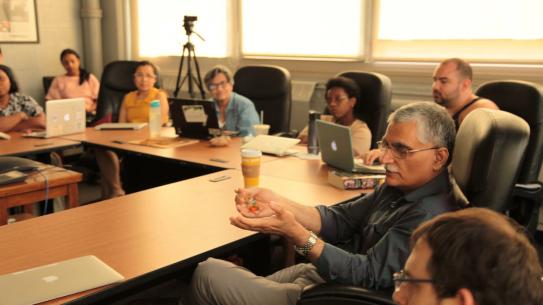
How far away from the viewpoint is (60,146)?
359 centimetres

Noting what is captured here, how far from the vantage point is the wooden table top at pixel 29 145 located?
3.38m

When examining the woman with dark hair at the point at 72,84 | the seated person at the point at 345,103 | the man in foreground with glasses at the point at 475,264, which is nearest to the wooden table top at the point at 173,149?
the seated person at the point at 345,103

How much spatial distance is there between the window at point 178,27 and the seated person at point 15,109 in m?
2.02

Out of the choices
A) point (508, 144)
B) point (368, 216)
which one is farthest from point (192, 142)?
point (508, 144)

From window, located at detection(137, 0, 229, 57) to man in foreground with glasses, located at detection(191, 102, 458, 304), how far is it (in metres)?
3.90

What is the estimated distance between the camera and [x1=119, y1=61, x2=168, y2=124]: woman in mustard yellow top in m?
4.50

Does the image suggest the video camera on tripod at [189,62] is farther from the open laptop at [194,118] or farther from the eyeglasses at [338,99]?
the eyeglasses at [338,99]

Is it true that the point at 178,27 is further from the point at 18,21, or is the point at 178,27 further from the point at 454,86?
the point at 454,86

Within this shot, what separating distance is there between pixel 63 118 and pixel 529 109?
9.73 ft

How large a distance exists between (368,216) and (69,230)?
1046 mm

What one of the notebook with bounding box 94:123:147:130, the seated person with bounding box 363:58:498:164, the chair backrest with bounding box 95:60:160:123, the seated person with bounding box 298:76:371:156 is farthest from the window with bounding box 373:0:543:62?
the chair backrest with bounding box 95:60:160:123

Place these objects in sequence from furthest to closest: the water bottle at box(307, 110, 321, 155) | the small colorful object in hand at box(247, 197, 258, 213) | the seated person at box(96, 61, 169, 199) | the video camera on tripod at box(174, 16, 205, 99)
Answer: the video camera on tripod at box(174, 16, 205, 99) → the seated person at box(96, 61, 169, 199) → the water bottle at box(307, 110, 321, 155) → the small colorful object in hand at box(247, 197, 258, 213)

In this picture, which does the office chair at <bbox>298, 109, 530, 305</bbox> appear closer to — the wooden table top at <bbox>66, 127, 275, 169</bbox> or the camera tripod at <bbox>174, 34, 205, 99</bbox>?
the wooden table top at <bbox>66, 127, 275, 169</bbox>

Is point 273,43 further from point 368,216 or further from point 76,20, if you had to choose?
point 368,216
